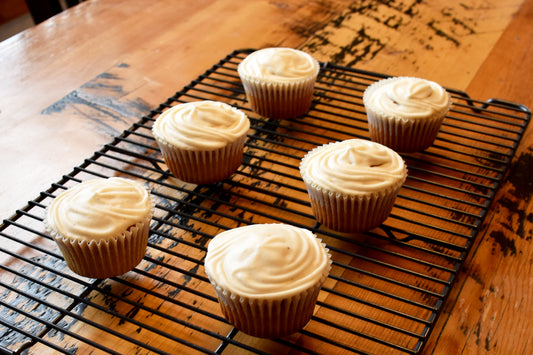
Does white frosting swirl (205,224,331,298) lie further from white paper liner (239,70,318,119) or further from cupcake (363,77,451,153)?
white paper liner (239,70,318,119)

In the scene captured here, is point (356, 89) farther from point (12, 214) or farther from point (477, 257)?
point (12, 214)

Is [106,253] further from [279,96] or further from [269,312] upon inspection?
[279,96]

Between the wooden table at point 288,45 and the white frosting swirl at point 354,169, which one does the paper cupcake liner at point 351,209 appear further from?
the wooden table at point 288,45

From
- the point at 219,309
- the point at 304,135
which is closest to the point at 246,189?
the point at 304,135

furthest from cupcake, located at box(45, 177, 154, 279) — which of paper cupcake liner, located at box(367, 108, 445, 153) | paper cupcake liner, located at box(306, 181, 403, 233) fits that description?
paper cupcake liner, located at box(367, 108, 445, 153)

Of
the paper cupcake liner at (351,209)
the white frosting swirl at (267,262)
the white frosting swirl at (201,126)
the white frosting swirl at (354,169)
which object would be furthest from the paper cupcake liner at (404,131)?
the white frosting swirl at (267,262)

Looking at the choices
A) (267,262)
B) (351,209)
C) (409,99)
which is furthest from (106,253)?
(409,99)
